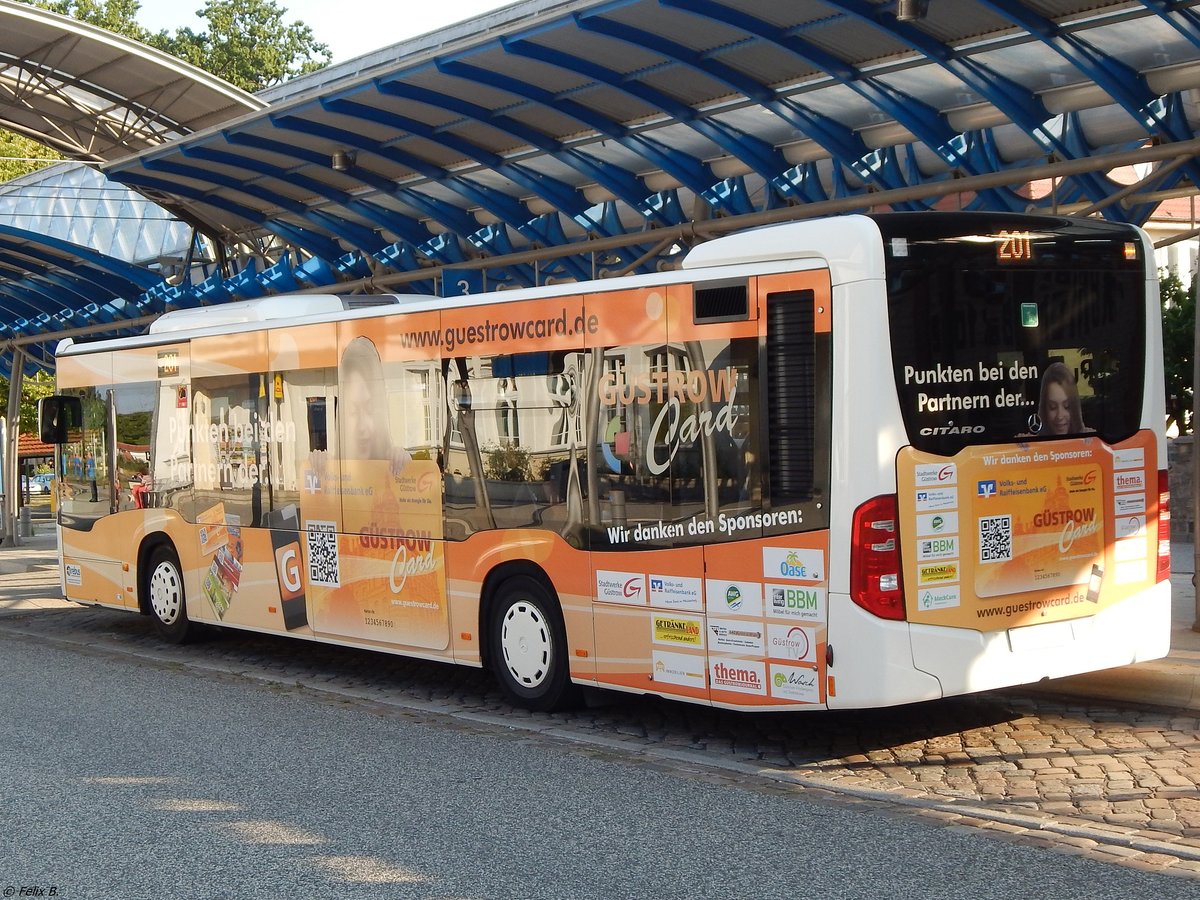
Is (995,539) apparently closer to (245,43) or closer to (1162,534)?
(1162,534)

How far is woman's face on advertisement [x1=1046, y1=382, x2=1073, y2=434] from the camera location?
27.1ft

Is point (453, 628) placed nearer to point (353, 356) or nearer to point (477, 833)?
point (353, 356)

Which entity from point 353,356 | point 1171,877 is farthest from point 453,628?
point 1171,877

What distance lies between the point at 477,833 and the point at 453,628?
12.5 ft

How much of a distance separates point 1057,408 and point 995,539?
907mm

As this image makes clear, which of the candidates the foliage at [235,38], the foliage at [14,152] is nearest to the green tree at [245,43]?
the foliage at [235,38]

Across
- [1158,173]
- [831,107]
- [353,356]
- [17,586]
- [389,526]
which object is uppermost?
[831,107]

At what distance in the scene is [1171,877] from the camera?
5.77 metres

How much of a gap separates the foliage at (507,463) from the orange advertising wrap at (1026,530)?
2.95 m

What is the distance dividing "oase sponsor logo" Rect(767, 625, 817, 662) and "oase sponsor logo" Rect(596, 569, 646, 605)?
107 cm

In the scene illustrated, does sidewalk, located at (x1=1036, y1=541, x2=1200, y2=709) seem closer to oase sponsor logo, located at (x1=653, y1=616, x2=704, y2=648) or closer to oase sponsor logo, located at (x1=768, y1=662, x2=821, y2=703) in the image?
oase sponsor logo, located at (x1=768, y1=662, x2=821, y2=703)

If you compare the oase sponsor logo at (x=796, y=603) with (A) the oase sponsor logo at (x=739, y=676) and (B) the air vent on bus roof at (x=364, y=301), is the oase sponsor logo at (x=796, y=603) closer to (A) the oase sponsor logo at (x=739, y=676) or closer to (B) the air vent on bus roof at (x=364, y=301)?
(A) the oase sponsor logo at (x=739, y=676)

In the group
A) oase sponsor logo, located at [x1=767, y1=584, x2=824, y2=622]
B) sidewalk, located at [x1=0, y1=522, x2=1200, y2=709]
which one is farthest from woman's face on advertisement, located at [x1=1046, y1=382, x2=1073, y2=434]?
sidewalk, located at [x1=0, y1=522, x2=1200, y2=709]

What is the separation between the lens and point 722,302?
8422 mm
